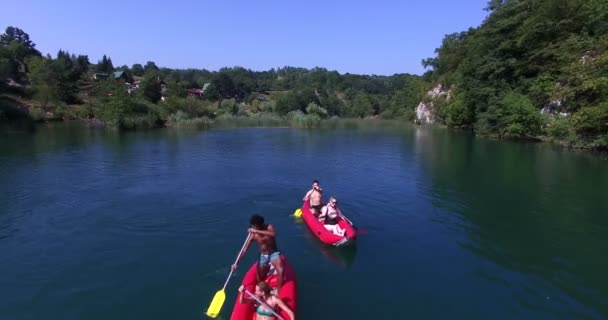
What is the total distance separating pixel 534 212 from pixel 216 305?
49.1 feet

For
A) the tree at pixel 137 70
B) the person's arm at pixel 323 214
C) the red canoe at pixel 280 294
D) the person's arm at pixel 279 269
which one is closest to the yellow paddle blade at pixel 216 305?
the red canoe at pixel 280 294

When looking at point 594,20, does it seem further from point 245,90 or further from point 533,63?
point 245,90

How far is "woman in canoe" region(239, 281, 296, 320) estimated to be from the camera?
765 cm

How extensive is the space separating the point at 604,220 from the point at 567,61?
3109 cm

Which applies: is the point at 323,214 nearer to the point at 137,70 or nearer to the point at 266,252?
the point at 266,252

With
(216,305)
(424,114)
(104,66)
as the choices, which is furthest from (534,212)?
(104,66)

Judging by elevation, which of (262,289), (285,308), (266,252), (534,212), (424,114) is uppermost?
(424,114)

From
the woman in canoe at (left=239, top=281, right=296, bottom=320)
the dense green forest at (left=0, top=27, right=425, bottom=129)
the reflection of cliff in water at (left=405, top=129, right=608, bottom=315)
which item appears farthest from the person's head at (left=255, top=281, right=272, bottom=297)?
the dense green forest at (left=0, top=27, right=425, bottom=129)

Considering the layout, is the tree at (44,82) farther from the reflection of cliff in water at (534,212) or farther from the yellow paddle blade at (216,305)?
the yellow paddle blade at (216,305)

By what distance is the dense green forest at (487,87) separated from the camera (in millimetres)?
36844

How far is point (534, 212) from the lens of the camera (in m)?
17.3

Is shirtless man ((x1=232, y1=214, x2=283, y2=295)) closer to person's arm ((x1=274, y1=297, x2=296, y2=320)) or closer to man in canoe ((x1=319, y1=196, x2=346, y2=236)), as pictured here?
person's arm ((x1=274, y1=297, x2=296, y2=320))

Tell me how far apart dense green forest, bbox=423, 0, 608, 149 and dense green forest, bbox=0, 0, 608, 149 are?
0.11 m

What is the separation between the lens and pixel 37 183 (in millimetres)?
20828
